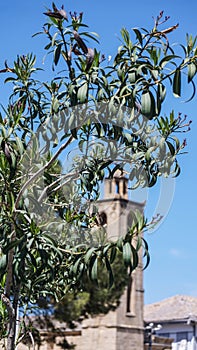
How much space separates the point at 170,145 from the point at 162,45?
0.57 metres

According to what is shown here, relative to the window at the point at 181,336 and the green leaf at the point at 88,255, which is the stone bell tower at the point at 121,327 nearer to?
the window at the point at 181,336

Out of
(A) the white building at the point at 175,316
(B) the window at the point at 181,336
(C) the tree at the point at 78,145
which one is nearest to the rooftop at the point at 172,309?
(A) the white building at the point at 175,316

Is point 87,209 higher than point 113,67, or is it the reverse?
point 113,67

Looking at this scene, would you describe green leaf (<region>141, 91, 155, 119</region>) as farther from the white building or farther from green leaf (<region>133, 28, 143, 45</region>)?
the white building

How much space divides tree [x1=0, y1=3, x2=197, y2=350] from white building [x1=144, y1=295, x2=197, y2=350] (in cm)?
2766

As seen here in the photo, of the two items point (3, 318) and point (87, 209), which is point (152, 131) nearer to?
point (87, 209)

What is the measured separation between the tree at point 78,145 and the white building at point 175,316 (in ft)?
90.8

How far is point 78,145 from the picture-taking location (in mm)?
3906

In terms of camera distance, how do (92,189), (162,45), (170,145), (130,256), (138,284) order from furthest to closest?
(138,284) → (92,189) → (170,145) → (162,45) → (130,256)

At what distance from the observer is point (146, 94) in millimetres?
3178

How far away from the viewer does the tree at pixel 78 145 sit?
129 inches

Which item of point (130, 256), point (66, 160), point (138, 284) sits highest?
point (138, 284)

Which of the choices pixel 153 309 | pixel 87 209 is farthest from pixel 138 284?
pixel 87 209

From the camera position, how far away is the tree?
328 centimetres
